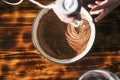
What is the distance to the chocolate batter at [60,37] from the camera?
1332 millimetres

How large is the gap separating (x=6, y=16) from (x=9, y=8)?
32 mm

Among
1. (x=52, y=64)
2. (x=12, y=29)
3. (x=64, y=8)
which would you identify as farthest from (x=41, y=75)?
(x=64, y=8)

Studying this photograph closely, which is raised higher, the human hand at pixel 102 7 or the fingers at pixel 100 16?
the human hand at pixel 102 7

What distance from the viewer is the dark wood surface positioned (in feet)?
4.36

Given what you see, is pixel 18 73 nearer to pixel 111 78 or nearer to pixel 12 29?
pixel 12 29

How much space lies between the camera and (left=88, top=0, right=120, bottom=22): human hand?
1290 millimetres

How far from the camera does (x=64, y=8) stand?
3.61 ft

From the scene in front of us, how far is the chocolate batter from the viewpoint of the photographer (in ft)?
4.37

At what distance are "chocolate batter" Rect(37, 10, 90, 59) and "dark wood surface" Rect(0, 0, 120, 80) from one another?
0.13 ft

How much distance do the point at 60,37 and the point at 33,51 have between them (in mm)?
109

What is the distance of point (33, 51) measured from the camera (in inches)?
53.0

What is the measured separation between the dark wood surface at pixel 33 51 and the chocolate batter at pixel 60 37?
4 cm

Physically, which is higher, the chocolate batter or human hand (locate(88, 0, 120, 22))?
human hand (locate(88, 0, 120, 22))

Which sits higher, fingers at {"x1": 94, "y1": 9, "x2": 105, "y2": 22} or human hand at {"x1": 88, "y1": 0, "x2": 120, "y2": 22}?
human hand at {"x1": 88, "y1": 0, "x2": 120, "y2": 22}
